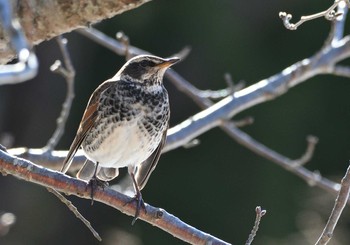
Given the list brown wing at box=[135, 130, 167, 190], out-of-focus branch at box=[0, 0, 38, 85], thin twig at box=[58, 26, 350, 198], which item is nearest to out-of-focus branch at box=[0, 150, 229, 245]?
out-of-focus branch at box=[0, 0, 38, 85]

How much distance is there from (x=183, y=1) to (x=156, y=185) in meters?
2.74

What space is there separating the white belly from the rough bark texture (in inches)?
48.1

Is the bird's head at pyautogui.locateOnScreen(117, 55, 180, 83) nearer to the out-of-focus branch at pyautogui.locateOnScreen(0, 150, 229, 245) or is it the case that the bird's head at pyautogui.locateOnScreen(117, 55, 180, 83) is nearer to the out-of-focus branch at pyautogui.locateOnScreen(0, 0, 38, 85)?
the out-of-focus branch at pyautogui.locateOnScreen(0, 150, 229, 245)

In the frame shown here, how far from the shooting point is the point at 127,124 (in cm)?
484

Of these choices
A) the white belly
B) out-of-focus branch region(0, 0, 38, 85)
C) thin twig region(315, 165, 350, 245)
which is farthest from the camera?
the white belly

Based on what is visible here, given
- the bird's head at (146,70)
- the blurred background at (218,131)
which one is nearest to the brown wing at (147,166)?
the bird's head at (146,70)

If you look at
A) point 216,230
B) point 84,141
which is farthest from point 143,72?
point 216,230

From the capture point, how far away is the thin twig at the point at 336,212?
3.29 meters

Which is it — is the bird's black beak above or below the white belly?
above

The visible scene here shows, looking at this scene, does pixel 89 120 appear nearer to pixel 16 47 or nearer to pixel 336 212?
pixel 336 212

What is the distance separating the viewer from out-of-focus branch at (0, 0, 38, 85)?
2.59 meters

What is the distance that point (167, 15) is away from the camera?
14.4 m

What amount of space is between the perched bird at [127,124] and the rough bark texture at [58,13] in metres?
1.23

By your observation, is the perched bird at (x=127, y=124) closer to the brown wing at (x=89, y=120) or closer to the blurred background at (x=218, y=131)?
the brown wing at (x=89, y=120)
